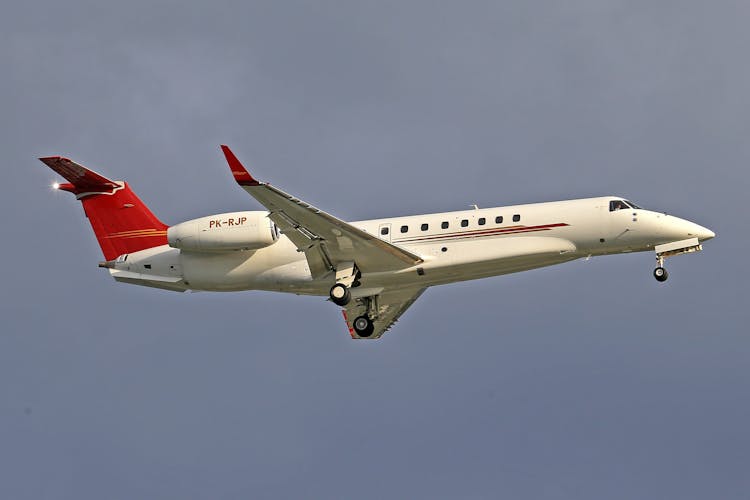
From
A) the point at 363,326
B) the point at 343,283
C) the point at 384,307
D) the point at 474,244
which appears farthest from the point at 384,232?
the point at 363,326

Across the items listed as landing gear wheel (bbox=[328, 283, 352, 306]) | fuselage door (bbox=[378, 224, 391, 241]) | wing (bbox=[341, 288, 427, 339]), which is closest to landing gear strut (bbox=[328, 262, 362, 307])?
landing gear wheel (bbox=[328, 283, 352, 306])

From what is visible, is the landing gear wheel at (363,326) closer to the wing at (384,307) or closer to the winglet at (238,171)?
the wing at (384,307)

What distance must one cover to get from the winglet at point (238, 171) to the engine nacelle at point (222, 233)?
3.24 m

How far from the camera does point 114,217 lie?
107ft

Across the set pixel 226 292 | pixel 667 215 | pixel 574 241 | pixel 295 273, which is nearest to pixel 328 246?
pixel 295 273

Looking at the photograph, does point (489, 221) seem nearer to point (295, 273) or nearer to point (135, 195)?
point (295, 273)

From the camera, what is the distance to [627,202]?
30.4 metres

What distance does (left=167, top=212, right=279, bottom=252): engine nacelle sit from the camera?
3061cm

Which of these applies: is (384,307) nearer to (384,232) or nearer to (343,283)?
(384,232)

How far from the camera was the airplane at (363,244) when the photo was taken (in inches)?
1180

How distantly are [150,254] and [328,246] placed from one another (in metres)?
5.37

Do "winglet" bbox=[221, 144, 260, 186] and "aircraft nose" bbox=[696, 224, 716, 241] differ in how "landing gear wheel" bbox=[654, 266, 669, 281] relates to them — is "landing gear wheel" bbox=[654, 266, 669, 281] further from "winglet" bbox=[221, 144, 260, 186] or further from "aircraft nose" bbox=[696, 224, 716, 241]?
"winglet" bbox=[221, 144, 260, 186]

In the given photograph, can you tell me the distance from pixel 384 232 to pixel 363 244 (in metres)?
1.39

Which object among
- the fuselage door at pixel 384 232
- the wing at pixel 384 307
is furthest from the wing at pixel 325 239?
the wing at pixel 384 307
